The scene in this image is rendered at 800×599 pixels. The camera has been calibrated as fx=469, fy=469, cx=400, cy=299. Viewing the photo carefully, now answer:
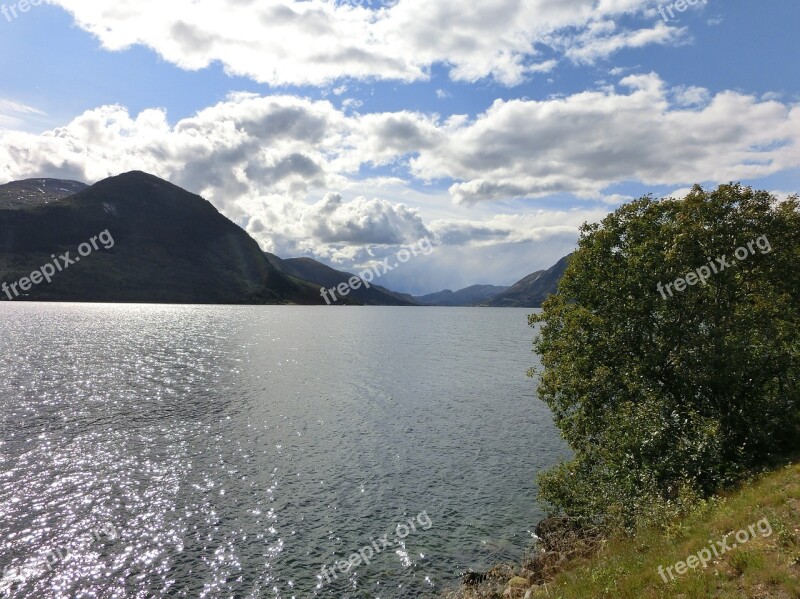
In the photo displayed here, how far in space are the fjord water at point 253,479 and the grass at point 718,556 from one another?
10.0 meters

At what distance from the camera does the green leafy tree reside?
26141 mm

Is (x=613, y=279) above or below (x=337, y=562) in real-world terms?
above

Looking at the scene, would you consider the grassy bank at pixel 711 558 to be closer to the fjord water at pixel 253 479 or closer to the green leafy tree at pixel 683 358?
the green leafy tree at pixel 683 358

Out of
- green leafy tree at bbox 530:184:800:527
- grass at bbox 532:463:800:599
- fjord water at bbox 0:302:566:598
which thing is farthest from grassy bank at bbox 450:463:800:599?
fjord water at bbox 0:302:566:598

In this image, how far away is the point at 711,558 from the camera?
1642 cm

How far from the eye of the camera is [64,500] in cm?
3359

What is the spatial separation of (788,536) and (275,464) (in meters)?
37.4

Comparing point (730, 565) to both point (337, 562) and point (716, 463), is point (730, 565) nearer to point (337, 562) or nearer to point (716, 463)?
point (716, 463)

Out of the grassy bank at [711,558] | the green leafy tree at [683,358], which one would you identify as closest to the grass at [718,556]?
the grassy bank at [711,558]

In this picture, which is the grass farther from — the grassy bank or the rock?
the rock

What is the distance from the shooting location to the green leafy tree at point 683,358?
26.1m

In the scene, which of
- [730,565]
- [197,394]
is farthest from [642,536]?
[197,394]

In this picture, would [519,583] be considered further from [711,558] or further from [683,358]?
[683,358]

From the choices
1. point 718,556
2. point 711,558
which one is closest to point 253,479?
point 711,558
